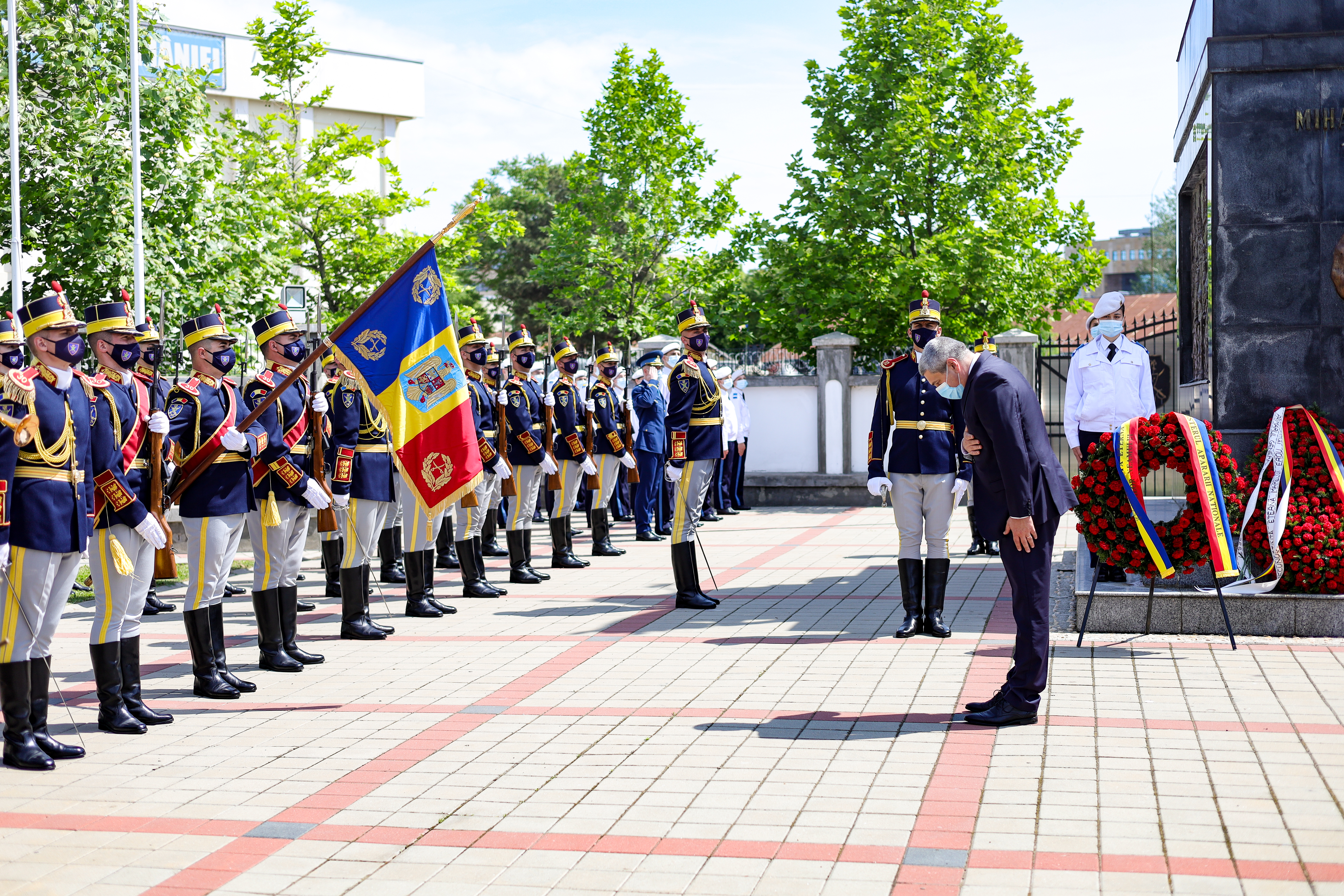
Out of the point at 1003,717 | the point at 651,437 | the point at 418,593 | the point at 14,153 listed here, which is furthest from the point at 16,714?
the point at 14,153

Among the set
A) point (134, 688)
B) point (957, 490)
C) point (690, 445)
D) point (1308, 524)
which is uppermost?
point (690, 445)

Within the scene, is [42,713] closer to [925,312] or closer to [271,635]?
[271,635]

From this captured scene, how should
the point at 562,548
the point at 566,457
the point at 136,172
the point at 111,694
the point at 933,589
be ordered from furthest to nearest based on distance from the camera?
the point at 136,172 < the point at 562,548 < the point at 566,457 < the point at 933,589 < the point at 111,694

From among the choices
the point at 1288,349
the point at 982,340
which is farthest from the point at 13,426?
the point at 982,340

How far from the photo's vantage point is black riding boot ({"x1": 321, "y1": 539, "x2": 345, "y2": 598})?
1120cm

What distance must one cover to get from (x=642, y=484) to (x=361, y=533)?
25.6 feet

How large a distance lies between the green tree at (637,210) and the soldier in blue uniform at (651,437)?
390 inches

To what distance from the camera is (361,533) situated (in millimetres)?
8906

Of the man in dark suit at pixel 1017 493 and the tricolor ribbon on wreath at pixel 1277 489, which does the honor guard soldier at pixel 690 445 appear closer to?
the tricolor ribbon on wreath at pixel 1277 489

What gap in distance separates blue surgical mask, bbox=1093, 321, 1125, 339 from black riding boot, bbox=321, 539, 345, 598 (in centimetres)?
633

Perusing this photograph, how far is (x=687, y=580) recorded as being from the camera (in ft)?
32.8

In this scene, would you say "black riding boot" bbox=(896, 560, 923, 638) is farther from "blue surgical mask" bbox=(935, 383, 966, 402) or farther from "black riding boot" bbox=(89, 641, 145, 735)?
"black riding boot" bbox=(89, 641, 145, 735)

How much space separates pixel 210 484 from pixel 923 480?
442 centimetres

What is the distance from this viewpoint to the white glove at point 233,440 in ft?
23.3
